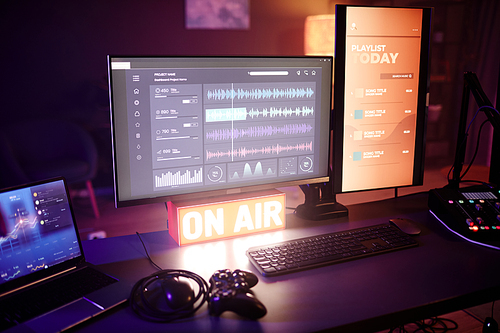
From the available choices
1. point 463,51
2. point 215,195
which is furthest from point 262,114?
point 463,51

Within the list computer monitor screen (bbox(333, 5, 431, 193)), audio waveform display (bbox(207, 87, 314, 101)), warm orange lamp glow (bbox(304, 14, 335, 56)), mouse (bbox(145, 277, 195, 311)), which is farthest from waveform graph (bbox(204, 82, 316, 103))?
warm orange lamp glow (bbox(304, 14, 335, 56))

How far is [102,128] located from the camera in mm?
3738

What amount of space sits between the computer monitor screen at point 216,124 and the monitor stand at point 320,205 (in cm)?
6

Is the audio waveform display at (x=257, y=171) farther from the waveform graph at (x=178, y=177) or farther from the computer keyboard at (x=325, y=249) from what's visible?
the computer keyboard at (x=325, y=249)

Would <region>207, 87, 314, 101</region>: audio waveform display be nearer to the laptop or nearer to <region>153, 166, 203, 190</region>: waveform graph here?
<region>153, 166, 203, 190</region>: waveform graph

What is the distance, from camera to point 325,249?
1.03m

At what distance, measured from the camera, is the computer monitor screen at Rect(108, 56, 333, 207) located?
3.40 ft

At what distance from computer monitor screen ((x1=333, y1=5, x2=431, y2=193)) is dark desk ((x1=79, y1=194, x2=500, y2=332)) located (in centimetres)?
23

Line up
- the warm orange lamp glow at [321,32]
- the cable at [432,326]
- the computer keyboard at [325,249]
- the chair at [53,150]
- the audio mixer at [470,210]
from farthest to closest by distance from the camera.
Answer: the warm orange lamp glow at [321,32], the chair at [53,150], the cable at [432,326], the audio mixer at [470,210], the computer keyboard at [325,249]

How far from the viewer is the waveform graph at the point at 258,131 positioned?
1.13 m

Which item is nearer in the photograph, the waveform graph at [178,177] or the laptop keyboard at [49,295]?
the laptop keyboard at [49,295]

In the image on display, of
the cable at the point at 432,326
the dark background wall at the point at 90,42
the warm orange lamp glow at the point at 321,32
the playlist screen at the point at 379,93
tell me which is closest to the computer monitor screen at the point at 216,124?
the playlist screen at the point at 379,93

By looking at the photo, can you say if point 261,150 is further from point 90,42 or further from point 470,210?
point 90,42

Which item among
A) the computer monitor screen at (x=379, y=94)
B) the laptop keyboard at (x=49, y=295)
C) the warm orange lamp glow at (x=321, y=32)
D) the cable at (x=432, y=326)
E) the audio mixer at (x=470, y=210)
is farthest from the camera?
the warm orange lamp glow at (x=321, y=32)
